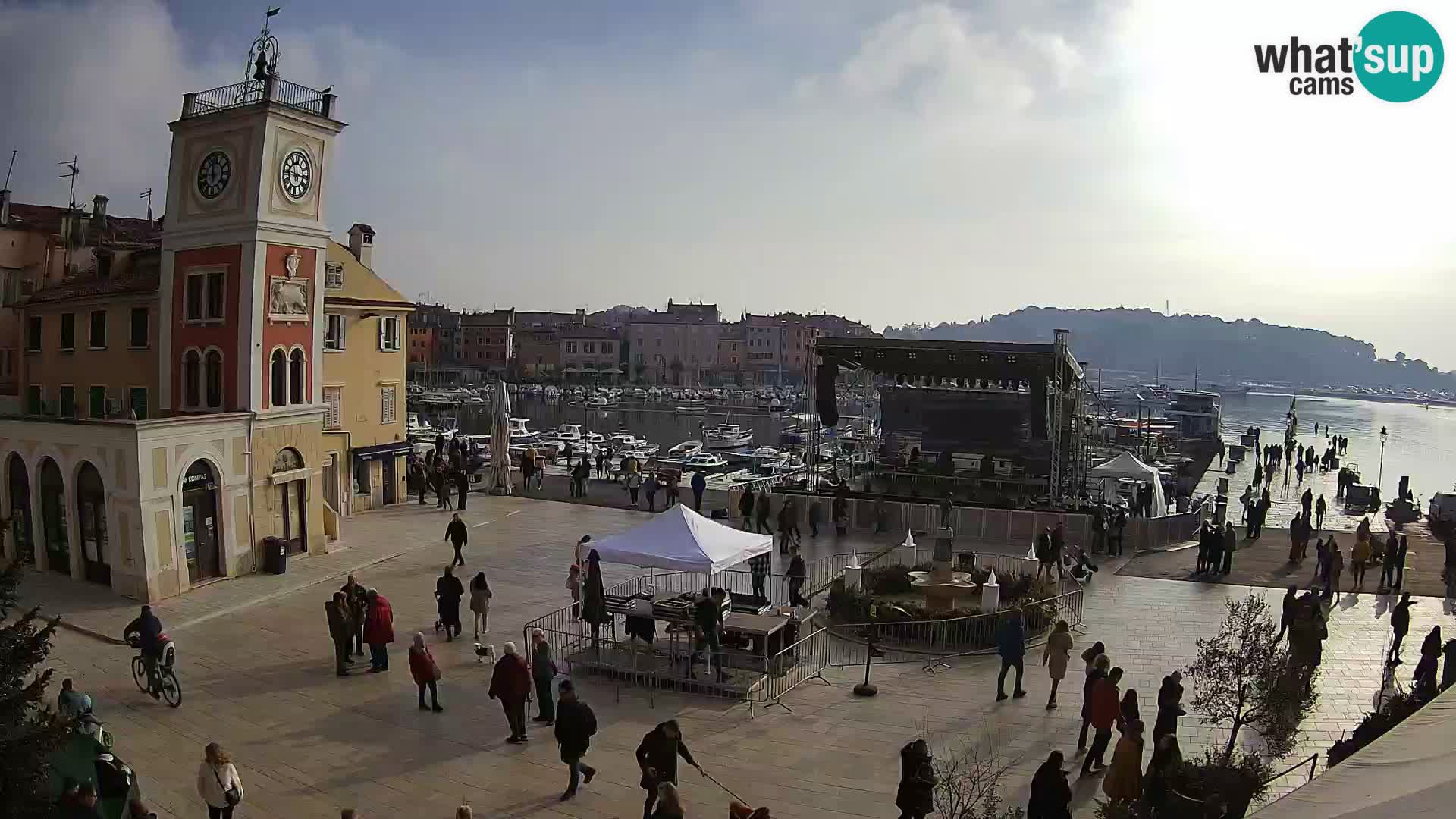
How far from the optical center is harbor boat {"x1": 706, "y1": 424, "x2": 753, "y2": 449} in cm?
6812

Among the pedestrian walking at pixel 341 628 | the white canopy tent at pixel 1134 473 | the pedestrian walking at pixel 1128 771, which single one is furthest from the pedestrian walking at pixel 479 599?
the white canopy tent at pixel 1134 473

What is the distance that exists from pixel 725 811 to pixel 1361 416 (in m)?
167

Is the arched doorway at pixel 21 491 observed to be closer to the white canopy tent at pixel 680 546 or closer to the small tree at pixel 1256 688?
the white canopy tent at pixel 680 546

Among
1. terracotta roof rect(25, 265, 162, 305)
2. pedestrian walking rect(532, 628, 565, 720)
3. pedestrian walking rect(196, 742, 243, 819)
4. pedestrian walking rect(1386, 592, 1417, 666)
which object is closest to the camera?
pedestrian walking rect(196, 742, 243, 819)

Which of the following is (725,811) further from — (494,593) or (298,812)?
(494,593)

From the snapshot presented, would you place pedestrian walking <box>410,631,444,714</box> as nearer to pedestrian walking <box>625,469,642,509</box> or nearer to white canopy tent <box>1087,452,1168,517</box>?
pedestrian walking <box>625,469,642,509</box>

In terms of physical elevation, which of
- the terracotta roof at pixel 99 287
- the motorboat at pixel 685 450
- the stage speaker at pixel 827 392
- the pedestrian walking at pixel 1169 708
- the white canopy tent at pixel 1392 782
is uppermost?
the terracotta roof at pixel 99 287

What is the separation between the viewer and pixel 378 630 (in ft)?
47.1

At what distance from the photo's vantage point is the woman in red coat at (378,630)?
47.0ft

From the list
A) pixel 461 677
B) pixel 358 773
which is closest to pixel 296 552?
pixel 461 677

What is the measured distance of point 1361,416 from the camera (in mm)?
146125

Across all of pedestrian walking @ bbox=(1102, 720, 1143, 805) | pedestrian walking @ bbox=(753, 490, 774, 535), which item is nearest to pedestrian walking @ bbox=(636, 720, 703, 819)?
pedestrian walking @ bbox=(1102, 720, 1143, 805)

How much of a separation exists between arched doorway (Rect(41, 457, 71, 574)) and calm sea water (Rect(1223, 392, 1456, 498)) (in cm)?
5150

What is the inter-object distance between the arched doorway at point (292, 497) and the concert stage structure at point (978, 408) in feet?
50.3
